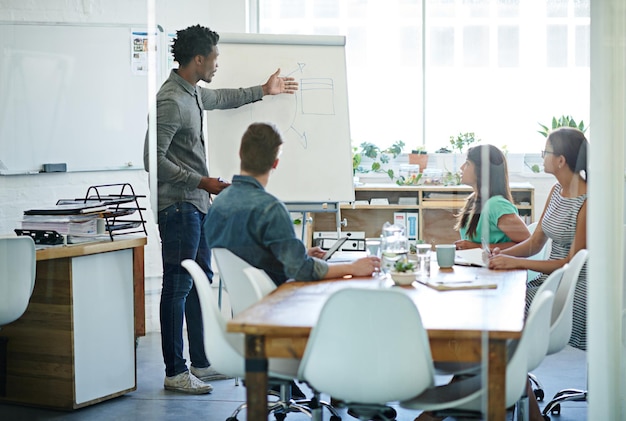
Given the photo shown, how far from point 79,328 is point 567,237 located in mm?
2107

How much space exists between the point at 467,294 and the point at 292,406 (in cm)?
73

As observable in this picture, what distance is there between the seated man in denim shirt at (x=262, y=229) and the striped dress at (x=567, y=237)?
2.37 ft

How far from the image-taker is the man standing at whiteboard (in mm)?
3289

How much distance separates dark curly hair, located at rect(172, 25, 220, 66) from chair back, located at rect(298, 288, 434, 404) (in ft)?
5.06

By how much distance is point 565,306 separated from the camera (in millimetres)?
3047

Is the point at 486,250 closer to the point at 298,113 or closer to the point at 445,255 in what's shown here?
the point at 445,255

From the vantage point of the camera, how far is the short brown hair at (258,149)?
2.92 metres

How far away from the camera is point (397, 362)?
2.39 m

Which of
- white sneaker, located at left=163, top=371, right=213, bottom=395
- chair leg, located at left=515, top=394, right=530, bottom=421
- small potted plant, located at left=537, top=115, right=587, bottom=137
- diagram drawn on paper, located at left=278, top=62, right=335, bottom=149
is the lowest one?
chair leg, located at left=515, top=394, right=530, bottom=421

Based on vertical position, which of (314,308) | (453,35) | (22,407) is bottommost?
(22,407)

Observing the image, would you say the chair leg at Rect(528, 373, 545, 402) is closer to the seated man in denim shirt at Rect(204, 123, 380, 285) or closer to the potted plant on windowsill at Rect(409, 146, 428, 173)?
the seated man in denim shirt at Rect(204, 123, 380, 285)

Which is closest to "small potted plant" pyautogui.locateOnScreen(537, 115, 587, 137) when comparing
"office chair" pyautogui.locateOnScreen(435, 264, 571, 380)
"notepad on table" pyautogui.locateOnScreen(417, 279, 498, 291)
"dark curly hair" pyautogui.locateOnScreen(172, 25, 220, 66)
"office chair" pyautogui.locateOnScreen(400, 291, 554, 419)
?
"office chair" pyautogui.locateOnScreen(435, 264, 571, 380)

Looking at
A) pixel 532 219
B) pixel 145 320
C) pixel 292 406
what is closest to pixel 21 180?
pixel 145 320

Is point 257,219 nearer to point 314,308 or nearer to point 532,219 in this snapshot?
point 314,308
